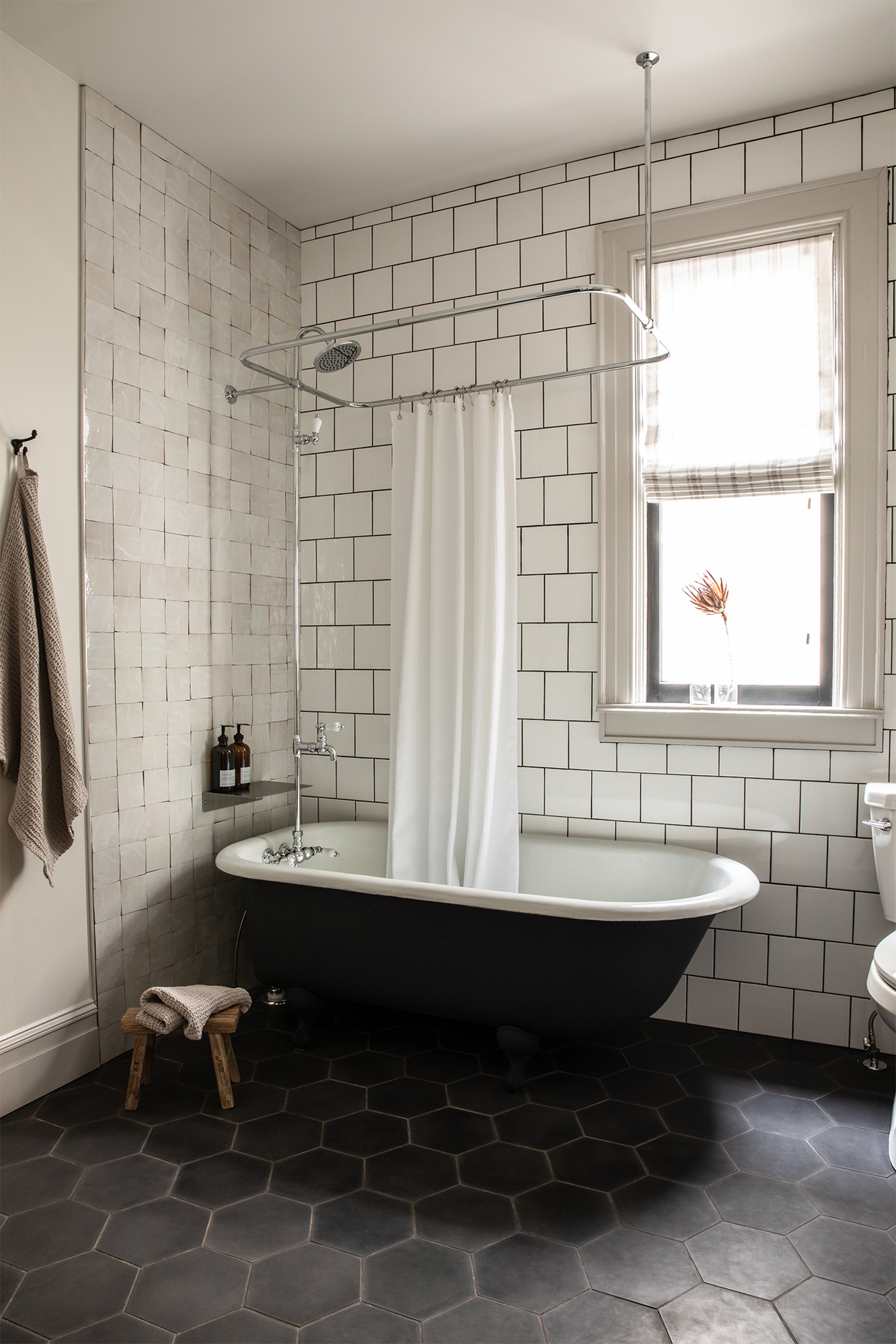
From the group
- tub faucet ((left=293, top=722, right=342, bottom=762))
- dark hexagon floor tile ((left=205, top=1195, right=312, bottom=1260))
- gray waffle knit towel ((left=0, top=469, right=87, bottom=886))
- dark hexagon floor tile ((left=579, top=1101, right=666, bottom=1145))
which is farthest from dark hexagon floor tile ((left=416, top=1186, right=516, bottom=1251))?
tub faucet ((left=293, top=722, right=342, bottom=762))

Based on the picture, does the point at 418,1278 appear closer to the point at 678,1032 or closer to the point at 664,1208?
the point at 664,1208

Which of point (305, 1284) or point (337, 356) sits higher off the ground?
point (337, 356)

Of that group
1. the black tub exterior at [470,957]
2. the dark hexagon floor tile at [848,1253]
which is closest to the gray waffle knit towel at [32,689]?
the black tub exterior at [470,957]

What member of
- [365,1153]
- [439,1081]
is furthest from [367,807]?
[365,1153]

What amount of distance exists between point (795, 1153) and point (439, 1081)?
0.95 metres

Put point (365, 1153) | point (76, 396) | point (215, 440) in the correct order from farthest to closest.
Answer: point (215, 440) → point (76, 396) → point (365, 1153)

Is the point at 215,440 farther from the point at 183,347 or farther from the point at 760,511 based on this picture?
the point at 760,511

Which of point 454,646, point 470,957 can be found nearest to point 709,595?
point 454,646

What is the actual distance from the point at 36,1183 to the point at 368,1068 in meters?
0.91

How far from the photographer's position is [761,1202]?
1.90 meters

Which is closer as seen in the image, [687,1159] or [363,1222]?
[363,1222]

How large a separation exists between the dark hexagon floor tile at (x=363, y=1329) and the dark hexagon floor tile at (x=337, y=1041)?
3.38ft

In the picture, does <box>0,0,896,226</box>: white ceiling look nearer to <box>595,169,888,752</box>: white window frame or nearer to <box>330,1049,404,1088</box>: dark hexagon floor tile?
<box>595,169,888,752</box>: white window frame

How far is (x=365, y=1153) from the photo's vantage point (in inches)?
81.9
